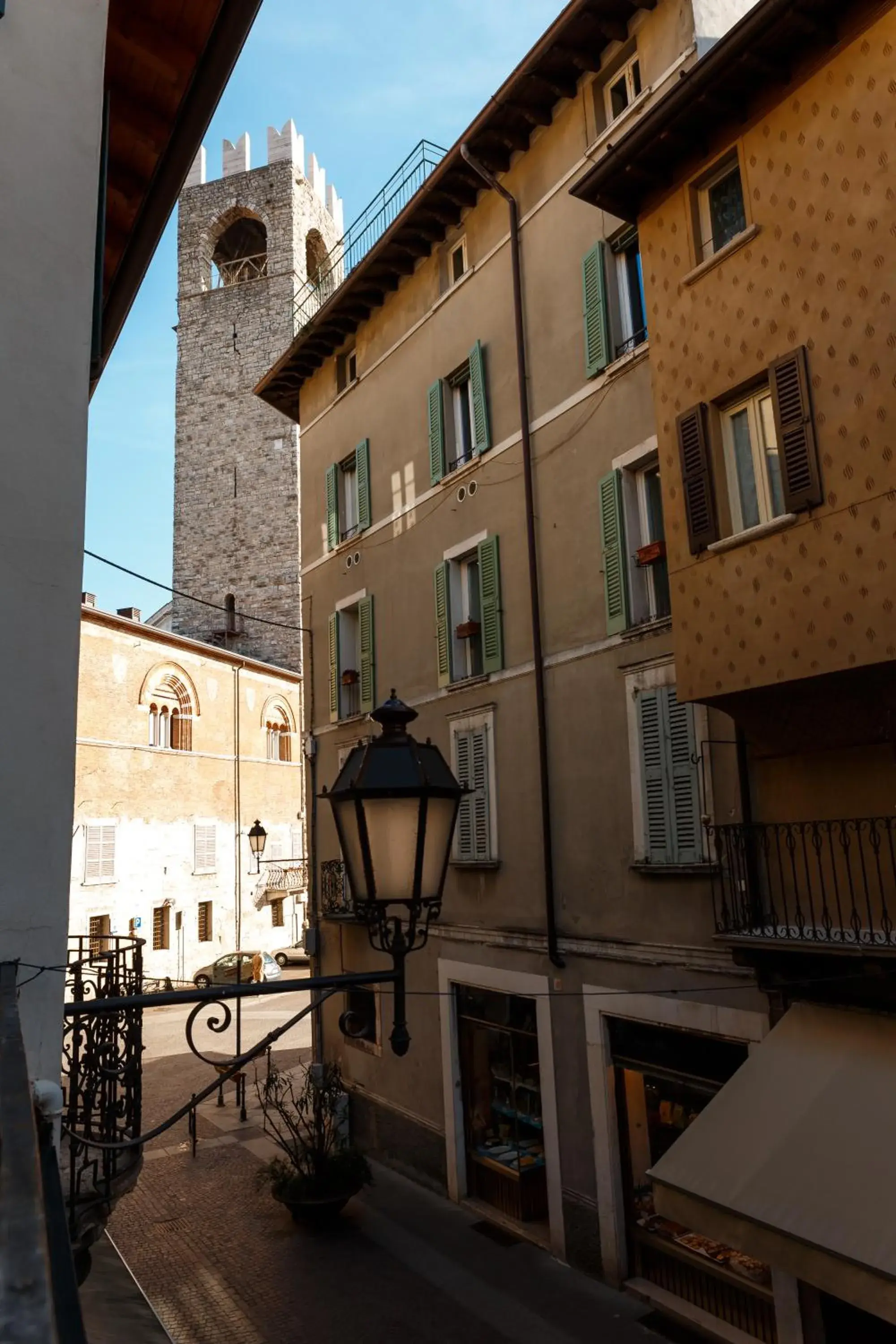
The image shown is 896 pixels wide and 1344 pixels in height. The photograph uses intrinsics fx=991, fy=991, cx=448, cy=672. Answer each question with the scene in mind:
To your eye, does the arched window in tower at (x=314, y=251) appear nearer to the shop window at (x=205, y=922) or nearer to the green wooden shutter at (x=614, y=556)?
the shop window at (x=205, y=922)

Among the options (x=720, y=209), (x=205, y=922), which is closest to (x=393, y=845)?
(x=720, y=209)

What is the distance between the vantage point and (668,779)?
35.2ft

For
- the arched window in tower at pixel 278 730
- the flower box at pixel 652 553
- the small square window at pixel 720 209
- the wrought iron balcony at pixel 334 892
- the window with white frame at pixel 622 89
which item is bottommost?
the wrought iron balcony at pixel 334 892

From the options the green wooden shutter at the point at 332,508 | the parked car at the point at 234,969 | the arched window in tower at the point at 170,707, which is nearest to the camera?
the green wooden shutter at the point at 332,508

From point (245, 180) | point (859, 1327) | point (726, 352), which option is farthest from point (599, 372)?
point (245, 180)

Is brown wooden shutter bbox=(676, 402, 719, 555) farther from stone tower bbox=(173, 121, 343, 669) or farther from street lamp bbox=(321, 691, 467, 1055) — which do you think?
stone tower bbox=(173, 121, 343, 669)

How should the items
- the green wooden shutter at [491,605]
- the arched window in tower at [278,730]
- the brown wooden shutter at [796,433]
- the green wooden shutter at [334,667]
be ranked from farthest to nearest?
the arched window in tower at [278,730]
the green wooden shutter at [334,667]
the green wooden shutter at [491,605]
the brown wooden shutter at [796,433]

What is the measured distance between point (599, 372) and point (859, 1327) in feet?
33.4

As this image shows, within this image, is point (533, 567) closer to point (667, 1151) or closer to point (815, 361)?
point (815, 361)

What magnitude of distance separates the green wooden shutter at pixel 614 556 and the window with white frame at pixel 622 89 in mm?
4773

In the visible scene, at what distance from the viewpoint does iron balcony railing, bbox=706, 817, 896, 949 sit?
8.28m

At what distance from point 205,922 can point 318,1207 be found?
23269mm

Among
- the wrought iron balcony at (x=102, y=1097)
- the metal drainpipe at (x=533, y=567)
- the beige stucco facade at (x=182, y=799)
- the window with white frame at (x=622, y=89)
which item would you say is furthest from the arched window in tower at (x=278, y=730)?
the wrought iron balcony at (x=102, y=1097)

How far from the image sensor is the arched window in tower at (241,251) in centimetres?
5081
